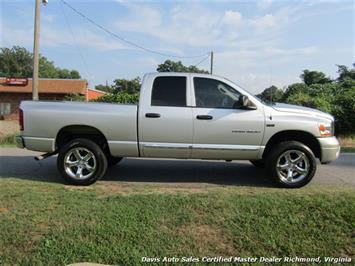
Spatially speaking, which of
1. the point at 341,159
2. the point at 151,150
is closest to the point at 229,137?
the point at 151,150

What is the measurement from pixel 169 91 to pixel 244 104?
1279 mm

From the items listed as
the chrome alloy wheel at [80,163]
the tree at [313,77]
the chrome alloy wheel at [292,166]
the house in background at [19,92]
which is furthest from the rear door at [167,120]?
the tree at [313,77]

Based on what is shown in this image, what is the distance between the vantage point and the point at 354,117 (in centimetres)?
1972

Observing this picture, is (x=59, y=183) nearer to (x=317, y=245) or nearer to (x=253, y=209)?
(x=253, y=209)

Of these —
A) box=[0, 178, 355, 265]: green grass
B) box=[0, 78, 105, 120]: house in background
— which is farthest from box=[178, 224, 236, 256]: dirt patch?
box=[0, 78, 105, 120]: house in background

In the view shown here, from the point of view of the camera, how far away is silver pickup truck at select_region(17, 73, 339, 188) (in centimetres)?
643

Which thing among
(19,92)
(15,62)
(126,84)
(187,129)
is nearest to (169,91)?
(187,129)

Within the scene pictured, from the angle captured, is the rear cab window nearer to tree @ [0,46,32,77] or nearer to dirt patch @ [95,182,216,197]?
dirt patch @ [95,182,216,197]

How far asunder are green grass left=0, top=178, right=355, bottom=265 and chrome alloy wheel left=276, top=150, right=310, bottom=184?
66cm

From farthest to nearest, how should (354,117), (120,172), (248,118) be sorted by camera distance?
(354,117) → (120,172) → (248,118)

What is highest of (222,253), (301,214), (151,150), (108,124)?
(108,124)

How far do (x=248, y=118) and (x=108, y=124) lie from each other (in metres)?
2.32

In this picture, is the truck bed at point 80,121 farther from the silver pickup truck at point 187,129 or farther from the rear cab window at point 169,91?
the rear cab window at point 169,91

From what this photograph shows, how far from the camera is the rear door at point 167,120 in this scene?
6.46 meters
